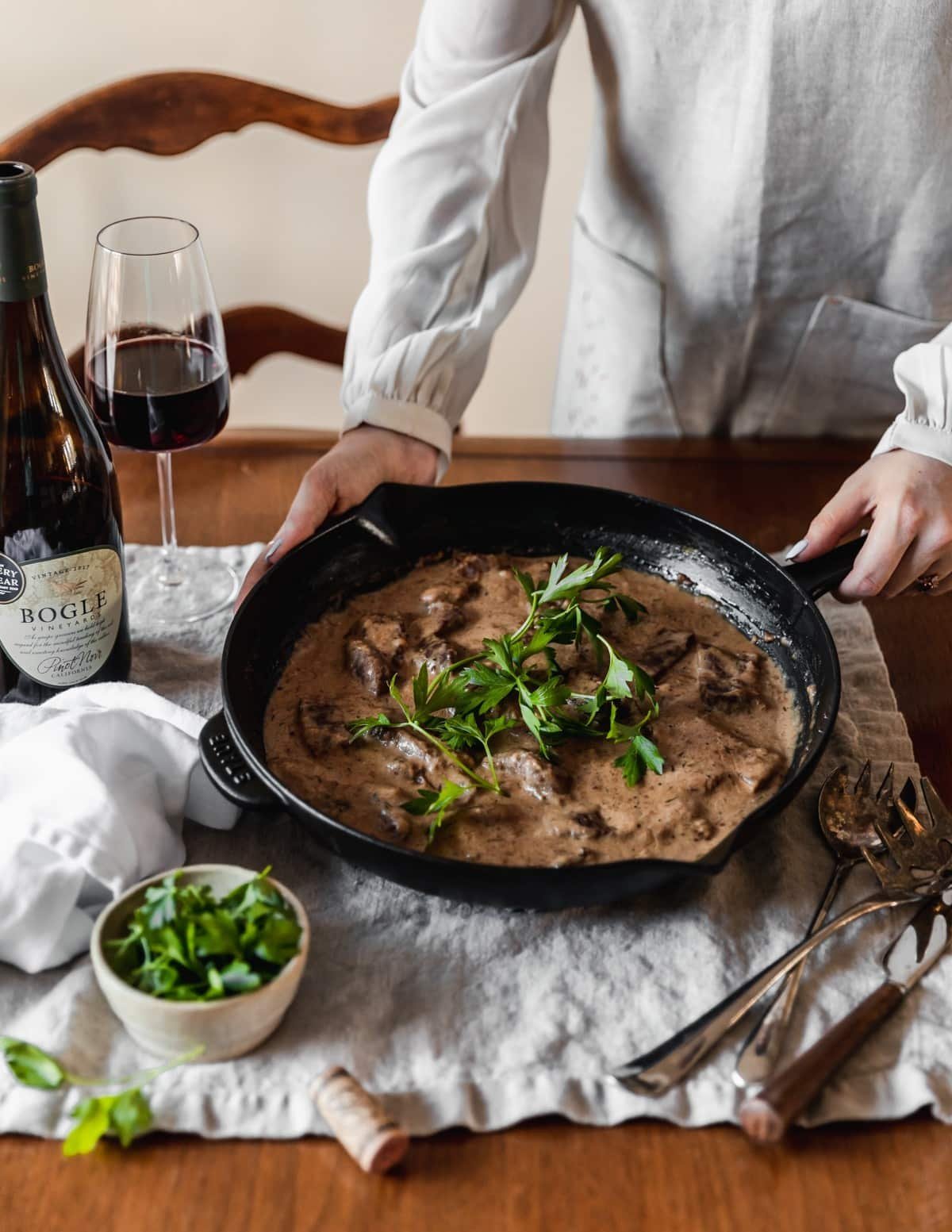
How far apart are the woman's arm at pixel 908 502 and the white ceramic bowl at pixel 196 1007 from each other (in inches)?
30.0

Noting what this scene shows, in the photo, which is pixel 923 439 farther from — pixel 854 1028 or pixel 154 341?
pixel 154 341

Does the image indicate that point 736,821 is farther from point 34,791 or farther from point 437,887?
point 34,791

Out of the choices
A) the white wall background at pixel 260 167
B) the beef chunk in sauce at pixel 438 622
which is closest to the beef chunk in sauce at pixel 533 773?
the beef chunk in sauce at pixel 438 622

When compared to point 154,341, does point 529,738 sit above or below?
below

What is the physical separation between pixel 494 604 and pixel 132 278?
21.9 inches

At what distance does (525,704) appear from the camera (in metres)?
1.22

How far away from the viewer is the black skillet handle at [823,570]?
1.36 metres

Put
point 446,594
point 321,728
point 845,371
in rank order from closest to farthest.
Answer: point 321,728
point 446,594
point 845,371

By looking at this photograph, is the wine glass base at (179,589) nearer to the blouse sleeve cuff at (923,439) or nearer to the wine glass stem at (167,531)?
the wine glass stem at (167,531)

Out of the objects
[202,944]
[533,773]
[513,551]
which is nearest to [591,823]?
[533,773]

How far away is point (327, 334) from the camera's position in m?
2.31

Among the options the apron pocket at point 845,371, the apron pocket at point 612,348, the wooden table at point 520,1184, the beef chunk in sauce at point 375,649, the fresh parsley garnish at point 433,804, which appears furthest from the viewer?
the apron pocket at point 612,348

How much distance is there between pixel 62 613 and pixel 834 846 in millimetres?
785

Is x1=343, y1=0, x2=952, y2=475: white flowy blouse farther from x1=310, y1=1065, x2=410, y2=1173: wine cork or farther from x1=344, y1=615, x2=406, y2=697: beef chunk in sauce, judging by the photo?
x1=310, y1=1065, x2=410, y2=1173: wine cork
